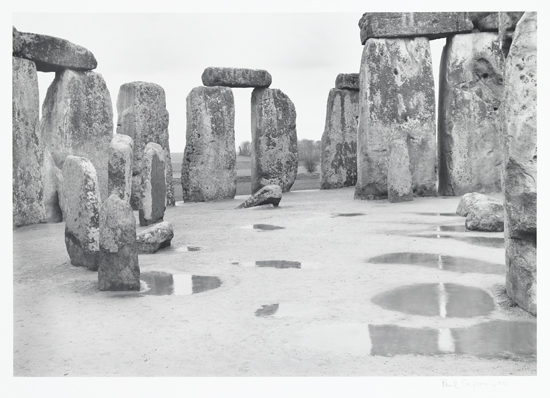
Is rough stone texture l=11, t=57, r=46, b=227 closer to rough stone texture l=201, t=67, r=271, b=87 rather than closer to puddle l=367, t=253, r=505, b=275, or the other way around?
puddle l=367, t=253, r=505, b=275

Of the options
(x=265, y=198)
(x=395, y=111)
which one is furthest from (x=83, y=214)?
(x=395, y=111)

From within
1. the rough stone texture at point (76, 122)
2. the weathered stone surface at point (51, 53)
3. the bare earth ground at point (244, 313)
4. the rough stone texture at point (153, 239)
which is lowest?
the bare earth ground at point (244, 313)

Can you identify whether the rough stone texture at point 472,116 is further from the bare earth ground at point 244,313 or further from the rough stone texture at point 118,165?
the rough stone texture at point 118,165

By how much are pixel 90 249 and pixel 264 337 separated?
8.75 feet

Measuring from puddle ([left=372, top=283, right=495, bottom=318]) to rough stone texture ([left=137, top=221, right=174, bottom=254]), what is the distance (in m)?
2.92

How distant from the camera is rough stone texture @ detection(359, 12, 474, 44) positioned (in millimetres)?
12695

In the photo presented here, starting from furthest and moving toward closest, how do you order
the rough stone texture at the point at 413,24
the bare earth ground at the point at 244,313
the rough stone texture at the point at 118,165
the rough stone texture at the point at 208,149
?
the rough stone texture at the point at 208,149, the rough stone texture at the point at 413,24, the rough stone texture at the point at 118,165, the bare earth ground at the point at 244,313

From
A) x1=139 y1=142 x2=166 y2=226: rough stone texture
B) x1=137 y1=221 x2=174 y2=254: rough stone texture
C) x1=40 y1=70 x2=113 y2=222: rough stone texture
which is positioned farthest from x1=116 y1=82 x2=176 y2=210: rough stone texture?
x1=137 y1=221 x2=174 y2=254: rough stone texture

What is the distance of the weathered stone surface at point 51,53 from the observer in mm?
9984

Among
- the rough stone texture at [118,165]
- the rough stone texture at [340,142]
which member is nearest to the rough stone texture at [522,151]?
the rough stone texture at [118,165]

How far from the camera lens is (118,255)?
212 inches

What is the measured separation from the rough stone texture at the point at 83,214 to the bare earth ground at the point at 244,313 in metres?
0.15

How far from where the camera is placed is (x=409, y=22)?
502 inches
